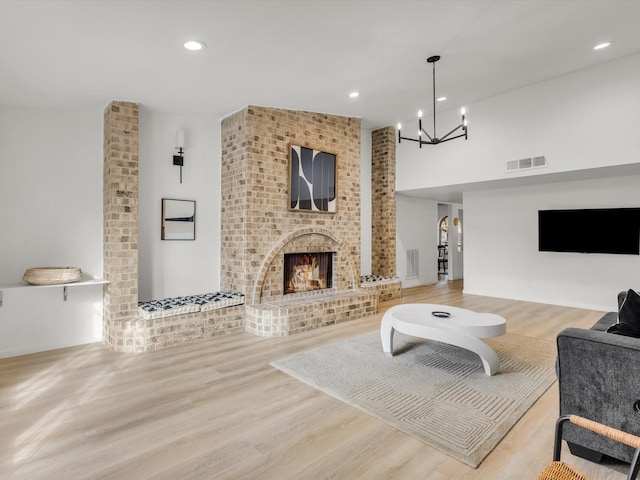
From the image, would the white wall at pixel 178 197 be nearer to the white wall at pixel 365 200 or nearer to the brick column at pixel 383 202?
the white wall at pixel 365 200

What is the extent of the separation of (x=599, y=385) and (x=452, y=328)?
1339mm

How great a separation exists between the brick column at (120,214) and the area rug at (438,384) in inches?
76.9

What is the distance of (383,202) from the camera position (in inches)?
275

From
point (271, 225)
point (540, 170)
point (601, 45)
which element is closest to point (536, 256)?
point (540, 170)

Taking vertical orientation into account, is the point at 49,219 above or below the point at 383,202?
below

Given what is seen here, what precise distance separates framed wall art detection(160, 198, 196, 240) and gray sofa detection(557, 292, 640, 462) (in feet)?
14.0

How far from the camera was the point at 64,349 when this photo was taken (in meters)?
3.81

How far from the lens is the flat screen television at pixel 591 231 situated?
5.12m

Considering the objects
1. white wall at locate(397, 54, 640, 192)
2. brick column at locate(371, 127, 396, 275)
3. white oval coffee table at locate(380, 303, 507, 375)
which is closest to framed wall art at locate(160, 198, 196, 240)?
white oval coffee table at locate(380, 303, 507, 375)

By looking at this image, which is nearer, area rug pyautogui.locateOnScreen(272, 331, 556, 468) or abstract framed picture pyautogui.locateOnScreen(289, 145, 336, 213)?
area rug pyautogui.locateOnScreen(272, 331, 556, 468)

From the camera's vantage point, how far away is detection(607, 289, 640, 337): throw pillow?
6.65 feet

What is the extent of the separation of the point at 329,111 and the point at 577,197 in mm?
4175

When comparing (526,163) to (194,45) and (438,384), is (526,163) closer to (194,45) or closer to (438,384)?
(438,384)

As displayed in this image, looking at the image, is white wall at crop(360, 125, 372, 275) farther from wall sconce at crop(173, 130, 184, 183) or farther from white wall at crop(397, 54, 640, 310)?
wall sconce at crop(173, 130, 184, 183)
